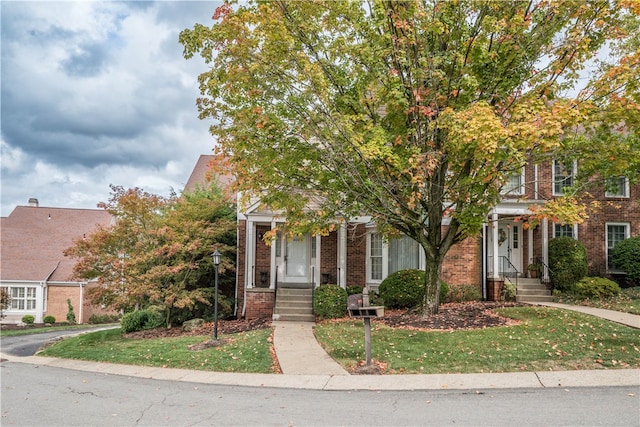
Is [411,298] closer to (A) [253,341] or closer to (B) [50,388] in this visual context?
(A) [253,341]

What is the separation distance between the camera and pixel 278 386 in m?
8.13

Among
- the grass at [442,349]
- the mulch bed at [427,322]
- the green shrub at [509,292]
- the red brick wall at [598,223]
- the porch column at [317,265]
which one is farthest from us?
the red brick wall at [598,223]

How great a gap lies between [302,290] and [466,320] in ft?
20.5

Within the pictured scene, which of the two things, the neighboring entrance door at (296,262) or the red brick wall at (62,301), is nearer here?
the neighboring entrance door at (296,262)

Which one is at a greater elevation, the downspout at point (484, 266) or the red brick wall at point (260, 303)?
the downspout at point (484, 266)

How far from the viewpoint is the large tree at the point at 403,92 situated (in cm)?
998

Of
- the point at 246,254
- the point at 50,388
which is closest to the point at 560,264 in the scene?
the point at 246,254

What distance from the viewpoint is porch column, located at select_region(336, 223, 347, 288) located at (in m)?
16.9

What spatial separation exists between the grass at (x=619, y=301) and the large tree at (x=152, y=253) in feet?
39.2

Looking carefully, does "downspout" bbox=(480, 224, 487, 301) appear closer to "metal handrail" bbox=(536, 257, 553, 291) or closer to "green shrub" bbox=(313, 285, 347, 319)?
"metal handrail" bbox=(536, 257, 553, 291)

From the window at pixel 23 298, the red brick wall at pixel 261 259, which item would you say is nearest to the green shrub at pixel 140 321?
the red brick wall at pixel 261 259

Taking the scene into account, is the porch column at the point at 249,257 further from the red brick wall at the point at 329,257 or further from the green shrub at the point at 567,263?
the green shrub at the point at 567,263

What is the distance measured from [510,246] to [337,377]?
1315 cm

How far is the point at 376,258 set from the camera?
17.5 meters
